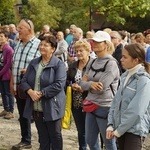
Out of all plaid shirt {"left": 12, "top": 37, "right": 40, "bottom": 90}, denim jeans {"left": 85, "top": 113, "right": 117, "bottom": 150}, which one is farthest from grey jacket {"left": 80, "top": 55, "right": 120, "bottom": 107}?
plaid shirt {"left": 12, "top": 37, "right": 40, "bottom": 90}

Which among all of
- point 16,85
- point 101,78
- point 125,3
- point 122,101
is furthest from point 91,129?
point 125,3

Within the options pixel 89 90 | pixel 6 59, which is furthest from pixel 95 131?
pixel 6 59

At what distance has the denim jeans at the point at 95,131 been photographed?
14.6 ft

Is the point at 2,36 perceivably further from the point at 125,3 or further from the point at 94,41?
the point at 125,3

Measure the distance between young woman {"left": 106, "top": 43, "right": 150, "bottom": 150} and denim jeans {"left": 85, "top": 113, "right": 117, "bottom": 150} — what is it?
595 mm

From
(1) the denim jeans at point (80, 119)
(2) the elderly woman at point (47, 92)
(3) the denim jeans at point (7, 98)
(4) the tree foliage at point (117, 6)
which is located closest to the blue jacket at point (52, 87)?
(2) the elderly woman at point (47, 92)

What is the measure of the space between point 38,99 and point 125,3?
39.0ft

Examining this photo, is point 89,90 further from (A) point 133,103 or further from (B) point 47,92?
(A) point 133,103

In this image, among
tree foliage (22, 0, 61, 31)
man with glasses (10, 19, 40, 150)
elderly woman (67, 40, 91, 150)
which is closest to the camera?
elderly woman (67, 40, 91, 150)

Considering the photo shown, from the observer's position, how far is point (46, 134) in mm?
5070

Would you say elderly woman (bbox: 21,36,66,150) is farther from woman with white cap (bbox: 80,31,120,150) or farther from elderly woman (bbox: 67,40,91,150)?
woman with white cap (bbox: 80,31,120,150)

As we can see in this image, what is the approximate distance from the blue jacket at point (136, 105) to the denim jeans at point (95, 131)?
2.36 ft

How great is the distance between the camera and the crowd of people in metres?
3.67

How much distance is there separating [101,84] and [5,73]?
386 cm
